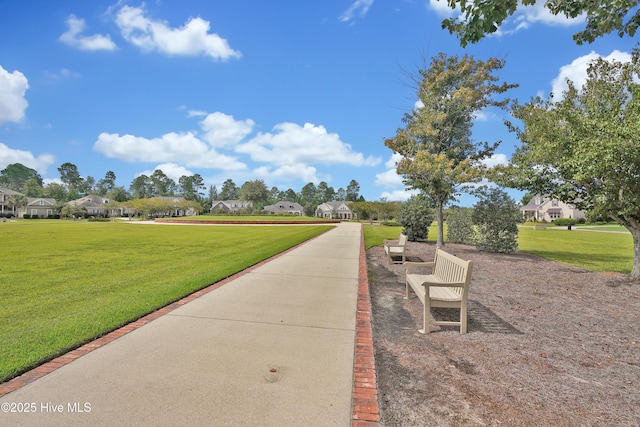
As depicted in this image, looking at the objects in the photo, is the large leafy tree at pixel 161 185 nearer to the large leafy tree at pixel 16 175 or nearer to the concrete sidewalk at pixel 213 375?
the large leafy tree at pixel 16 175

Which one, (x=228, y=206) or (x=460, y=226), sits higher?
(x=228, y=206)

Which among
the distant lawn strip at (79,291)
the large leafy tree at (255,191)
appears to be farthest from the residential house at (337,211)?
the distant lawn strip at (79,291)

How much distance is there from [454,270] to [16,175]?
194829 millimetres

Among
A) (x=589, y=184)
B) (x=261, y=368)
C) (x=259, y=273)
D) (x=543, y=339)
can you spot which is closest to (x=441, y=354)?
(x=543, y=339)

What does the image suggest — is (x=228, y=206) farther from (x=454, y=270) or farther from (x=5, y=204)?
(x=454, y=270)

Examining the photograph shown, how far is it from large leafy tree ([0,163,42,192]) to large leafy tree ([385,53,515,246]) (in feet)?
574

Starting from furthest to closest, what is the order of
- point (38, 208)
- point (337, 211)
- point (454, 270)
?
1. point (337, 211)
2. point (38, 208)
3. point (454, 270)

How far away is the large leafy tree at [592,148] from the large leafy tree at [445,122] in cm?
344

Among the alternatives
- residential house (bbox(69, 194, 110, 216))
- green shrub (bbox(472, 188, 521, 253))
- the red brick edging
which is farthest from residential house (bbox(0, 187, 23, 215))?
the red brick edging

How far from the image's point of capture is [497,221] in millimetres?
14016

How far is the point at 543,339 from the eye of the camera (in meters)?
4.62

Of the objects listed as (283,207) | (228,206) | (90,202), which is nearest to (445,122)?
(283,207)

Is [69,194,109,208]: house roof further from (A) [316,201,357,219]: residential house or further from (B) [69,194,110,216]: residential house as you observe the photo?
(A) [316,201,357,219]: residential house

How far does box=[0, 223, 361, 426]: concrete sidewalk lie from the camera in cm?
268
